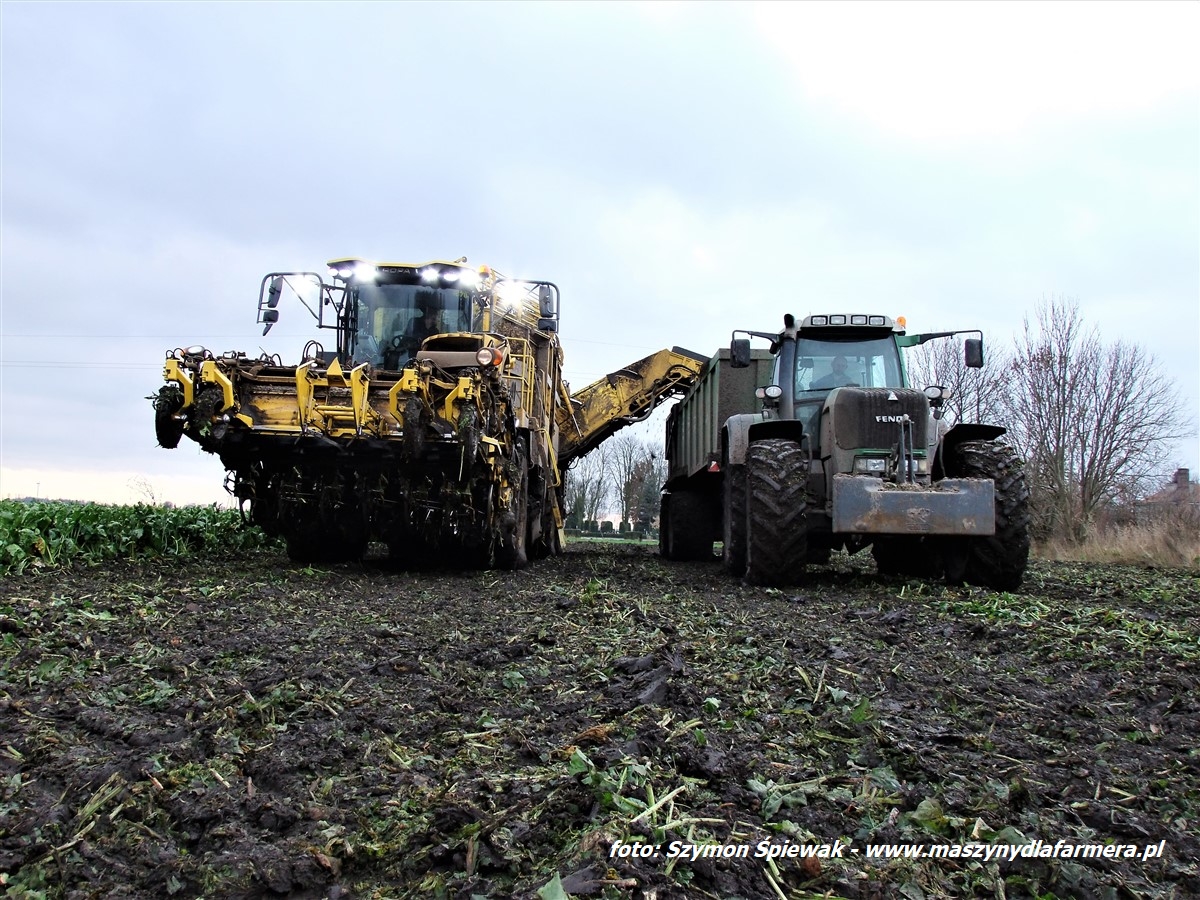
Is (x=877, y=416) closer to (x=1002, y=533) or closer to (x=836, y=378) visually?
(x=836, y=378)

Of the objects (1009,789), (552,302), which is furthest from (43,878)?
(552,302)

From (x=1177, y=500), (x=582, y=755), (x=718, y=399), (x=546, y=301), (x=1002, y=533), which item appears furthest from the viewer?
(x=1177, y=500)

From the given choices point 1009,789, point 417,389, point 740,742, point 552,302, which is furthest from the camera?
point 552,302

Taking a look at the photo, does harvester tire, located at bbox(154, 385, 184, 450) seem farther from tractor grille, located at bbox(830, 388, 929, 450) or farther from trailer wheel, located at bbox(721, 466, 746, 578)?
tractor grille, located at bbox(830, 388, 929, 450)

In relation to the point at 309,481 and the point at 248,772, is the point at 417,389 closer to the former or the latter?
the point at 309,481

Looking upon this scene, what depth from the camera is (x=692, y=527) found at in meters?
13.2

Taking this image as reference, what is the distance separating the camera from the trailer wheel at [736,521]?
356 inches

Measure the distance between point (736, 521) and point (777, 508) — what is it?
137cm

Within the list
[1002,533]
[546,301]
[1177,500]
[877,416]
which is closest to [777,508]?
[877,416]

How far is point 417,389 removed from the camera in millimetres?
7891

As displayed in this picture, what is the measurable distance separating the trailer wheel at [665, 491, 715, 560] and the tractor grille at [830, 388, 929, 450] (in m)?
5.07

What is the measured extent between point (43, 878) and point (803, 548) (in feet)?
21.2

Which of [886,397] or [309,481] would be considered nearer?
[886,397]

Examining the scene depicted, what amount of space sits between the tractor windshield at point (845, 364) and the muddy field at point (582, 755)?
3750mm
